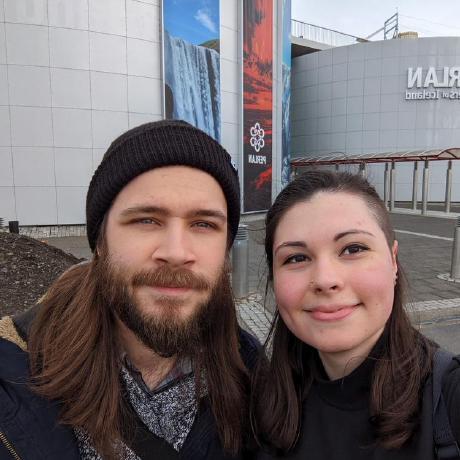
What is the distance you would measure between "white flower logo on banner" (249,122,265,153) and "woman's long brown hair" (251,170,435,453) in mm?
12641

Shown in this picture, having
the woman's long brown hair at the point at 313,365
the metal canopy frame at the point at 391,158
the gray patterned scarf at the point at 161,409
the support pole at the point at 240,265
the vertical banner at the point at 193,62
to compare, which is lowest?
the support pole at the point at 240,265

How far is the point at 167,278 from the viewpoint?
148 centimetres

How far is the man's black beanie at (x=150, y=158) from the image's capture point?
164cm

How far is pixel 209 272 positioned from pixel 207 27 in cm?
1214

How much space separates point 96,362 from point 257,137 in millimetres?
13266

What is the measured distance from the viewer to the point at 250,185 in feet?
46.4

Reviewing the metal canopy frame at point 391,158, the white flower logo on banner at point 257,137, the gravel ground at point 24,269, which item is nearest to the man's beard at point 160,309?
the gravel ground at point 24,269

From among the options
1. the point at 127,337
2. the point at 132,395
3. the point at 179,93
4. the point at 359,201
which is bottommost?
the point at 132,395

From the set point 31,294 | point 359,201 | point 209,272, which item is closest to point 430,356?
point 359,201

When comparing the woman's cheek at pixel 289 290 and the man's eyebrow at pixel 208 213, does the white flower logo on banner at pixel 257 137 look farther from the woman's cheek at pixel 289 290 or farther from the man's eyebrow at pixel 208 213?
the woman's cheek at pixel 289 290

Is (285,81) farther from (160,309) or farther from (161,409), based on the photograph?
(161,409)

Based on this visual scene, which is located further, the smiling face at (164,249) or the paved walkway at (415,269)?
the paved walkway at (415,269)

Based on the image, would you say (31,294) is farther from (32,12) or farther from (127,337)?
(32,12)

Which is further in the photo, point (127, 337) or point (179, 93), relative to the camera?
point (179, 93)
